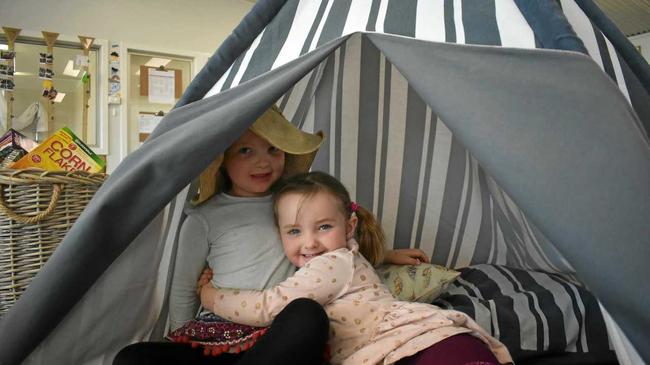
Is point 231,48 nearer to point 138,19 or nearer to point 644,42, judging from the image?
point 138,19

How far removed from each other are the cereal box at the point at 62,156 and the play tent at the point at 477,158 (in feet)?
1.31

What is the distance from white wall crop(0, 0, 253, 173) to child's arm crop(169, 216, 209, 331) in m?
2.66

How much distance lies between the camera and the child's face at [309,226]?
1.16 meters

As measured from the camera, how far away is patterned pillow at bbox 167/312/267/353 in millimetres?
1074

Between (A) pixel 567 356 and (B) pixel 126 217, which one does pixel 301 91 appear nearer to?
(B) pixel 126 217

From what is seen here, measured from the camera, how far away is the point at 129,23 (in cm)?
366

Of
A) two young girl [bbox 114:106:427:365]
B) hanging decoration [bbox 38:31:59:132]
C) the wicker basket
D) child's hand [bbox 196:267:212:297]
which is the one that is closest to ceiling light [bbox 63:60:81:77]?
hanging decoration [bbox 38:31:59:132]

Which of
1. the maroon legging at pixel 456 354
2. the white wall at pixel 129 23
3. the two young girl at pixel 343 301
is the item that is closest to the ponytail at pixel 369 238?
the two young girl at pixel 343 301

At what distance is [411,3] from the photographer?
921mm

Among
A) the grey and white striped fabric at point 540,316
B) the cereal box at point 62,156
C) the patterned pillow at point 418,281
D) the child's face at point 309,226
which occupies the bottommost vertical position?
the grey and white striped fabric at point 540,316

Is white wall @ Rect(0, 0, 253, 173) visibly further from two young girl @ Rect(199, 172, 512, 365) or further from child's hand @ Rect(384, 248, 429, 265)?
two young girl @ Rect(199, 172, 512, 365)

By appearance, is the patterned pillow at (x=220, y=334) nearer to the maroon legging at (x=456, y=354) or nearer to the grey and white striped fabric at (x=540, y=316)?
the maroon legging at (x=456, y=354)

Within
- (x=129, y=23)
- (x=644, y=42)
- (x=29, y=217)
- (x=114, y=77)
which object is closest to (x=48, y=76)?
(x=114, y=77)

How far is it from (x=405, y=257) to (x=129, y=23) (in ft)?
9.91
